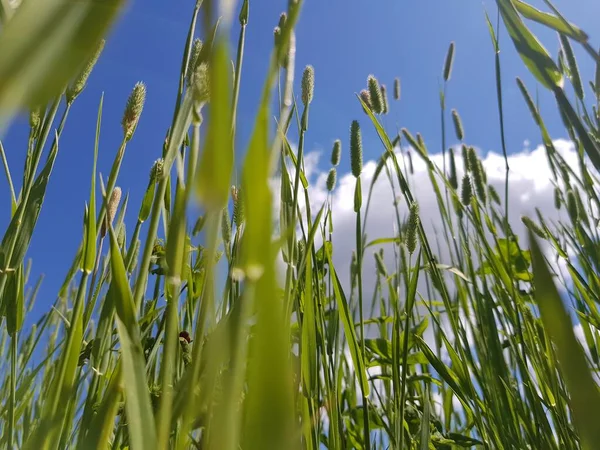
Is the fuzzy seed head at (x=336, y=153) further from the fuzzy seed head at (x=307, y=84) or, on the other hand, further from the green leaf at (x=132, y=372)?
the green leaf at (x=132, y=372)

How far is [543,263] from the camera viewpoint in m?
0.12

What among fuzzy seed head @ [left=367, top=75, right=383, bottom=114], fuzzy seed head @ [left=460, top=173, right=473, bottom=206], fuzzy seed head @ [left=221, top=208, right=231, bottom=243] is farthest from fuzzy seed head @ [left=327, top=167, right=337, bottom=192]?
fuzzy seed head @ [left=221, top=208, right=231, bottom=243]

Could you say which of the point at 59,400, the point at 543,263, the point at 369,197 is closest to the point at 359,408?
the point at 369,197

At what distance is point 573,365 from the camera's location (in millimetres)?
99

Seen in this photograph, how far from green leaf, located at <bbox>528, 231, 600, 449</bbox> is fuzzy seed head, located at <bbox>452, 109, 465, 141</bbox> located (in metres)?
1.20

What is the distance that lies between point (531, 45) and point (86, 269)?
0.30m

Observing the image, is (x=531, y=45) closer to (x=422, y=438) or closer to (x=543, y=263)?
(x=543, y=263)

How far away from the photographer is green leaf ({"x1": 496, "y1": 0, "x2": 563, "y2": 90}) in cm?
27

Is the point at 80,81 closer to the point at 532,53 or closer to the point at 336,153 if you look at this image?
the point at 532,53

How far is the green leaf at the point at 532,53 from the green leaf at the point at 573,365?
21 centimetres

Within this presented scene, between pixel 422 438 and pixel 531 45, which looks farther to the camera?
pixel 422 438

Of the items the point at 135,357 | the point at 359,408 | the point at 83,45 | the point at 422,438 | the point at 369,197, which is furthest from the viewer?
the point at 359,408

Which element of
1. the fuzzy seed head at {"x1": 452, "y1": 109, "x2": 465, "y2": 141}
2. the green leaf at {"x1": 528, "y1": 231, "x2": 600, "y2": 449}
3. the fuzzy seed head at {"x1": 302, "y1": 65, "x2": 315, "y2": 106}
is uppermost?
the fuzzy seed head at {"x1": 452, "y1": 109, "x2": 465, "y2": 141}

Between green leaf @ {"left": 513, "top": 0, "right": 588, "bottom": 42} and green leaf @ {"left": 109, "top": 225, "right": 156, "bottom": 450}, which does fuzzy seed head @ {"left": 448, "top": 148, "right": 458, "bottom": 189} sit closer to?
green leaf @ {"left": 513, "top": 0, "right": 588, "bottom": 42}
